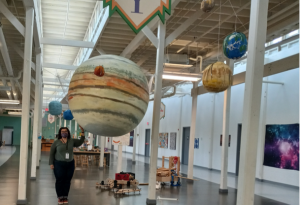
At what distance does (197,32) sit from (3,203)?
7.30 m

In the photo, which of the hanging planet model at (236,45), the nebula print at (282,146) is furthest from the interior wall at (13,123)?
the hanging planet model at (236,45)

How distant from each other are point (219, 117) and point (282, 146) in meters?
5.09

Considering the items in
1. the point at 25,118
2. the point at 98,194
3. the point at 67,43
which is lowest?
the point at 98,194

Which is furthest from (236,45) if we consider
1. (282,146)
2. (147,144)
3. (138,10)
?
(147,144)

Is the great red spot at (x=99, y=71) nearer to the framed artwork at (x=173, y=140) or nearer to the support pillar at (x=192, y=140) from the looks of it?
the support pillar at (x=192, y=140)

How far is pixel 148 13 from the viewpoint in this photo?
121 inches

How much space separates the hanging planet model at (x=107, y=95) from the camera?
2117 mm

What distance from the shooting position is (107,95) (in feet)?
6.91

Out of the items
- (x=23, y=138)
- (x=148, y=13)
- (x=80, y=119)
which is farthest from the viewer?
(x=23, y=138)

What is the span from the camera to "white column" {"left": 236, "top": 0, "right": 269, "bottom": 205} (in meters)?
3.65

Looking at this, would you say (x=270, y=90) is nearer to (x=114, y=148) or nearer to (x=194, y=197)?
(x=194, y=197)

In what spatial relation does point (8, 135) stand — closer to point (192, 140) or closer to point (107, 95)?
point (192, 140)

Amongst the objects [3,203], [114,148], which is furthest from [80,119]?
[114,148]

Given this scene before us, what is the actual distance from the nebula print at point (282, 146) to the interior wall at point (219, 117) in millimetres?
229
